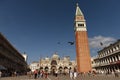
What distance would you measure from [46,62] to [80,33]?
168ft

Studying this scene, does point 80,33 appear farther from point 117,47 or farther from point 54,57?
point 54,57

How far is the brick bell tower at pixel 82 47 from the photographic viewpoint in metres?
62.6

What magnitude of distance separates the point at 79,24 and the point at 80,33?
452cm

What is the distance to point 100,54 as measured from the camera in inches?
2810

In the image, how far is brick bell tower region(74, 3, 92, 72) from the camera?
205 feet

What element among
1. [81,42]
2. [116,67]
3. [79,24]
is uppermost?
[79,24]

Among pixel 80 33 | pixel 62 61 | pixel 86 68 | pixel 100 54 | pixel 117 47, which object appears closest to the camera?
pixel 117 47

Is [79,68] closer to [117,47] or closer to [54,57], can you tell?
[117,47]

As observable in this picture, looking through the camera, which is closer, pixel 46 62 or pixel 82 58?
pixel 82 58

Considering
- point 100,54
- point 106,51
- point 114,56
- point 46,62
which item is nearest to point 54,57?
point 46,62

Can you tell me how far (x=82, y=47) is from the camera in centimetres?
6531

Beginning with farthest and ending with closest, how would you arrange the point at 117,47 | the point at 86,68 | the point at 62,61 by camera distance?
the point at 62,61
the point at 86,68
the point at 117,47

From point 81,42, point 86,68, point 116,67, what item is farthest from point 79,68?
point 116,67

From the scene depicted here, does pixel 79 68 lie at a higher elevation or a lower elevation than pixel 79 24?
lower
